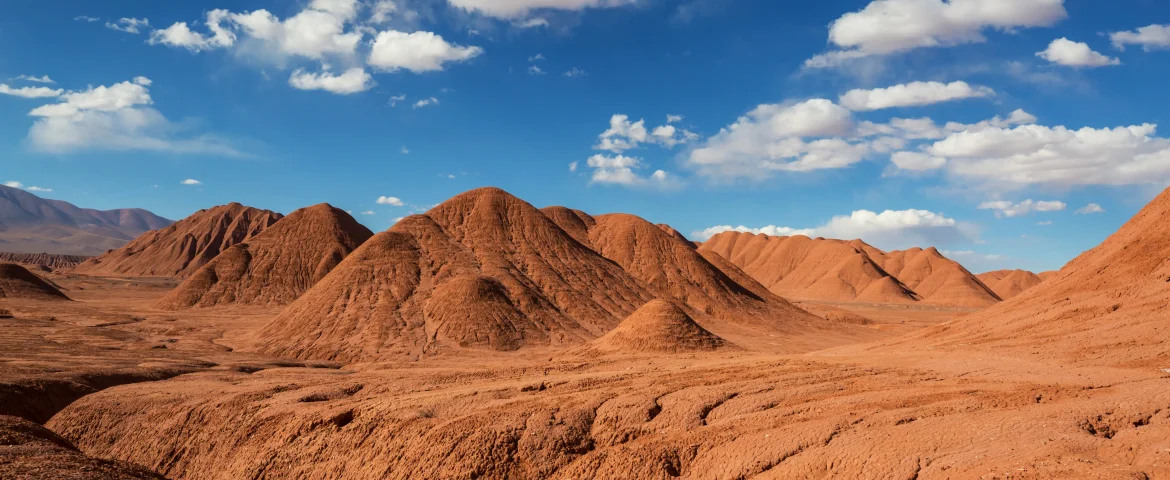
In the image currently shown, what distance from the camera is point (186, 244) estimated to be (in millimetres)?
115500

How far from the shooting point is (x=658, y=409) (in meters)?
13.6

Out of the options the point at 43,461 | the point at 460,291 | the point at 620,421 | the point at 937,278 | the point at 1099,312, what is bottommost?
the point at 43,461

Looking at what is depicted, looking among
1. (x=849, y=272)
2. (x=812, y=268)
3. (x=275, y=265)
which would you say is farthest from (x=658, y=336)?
(x=812, y=268)

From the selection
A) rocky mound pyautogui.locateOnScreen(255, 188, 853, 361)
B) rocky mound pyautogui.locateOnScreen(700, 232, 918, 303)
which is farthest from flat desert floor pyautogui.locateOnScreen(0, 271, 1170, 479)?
rocky mound pyautogui.locateOnScreen(700, 232, 918, 303)

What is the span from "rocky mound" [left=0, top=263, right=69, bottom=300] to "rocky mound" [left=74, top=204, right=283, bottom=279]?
4050 centimetres

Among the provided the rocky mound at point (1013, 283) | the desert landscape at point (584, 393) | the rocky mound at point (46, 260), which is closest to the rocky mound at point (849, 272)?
the rocky mound at point (1013, 283)

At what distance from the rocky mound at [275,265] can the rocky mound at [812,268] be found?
190 ft

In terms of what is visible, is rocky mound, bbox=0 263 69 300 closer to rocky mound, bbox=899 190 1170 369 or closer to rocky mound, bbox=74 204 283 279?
rocky mound, bbox=74 204 283 279

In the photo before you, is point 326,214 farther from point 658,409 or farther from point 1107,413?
point 1107,413

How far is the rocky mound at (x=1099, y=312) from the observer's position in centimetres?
1584

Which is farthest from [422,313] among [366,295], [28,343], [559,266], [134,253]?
[134,253]

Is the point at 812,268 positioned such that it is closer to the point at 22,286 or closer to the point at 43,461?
the point at 22,286

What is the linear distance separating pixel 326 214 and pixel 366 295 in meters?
36.6

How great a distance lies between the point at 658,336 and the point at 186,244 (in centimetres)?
11052
